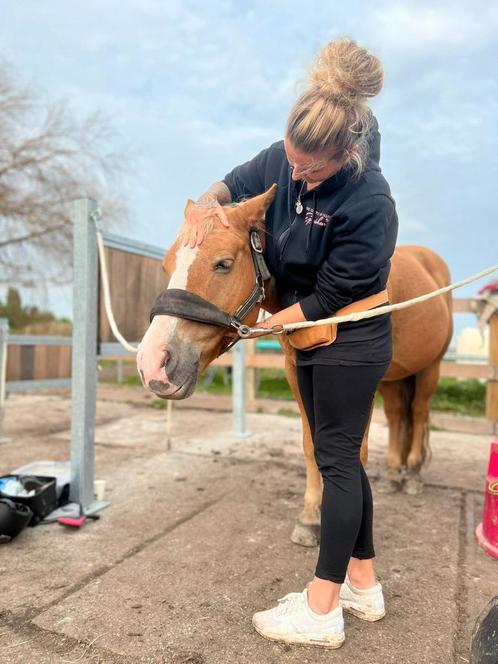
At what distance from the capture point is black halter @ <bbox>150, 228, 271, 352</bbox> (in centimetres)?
165

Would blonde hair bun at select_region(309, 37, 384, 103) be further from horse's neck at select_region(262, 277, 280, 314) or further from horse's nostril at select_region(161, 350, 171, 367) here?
horse's nostril at select_region(161, 350, 171, 367)

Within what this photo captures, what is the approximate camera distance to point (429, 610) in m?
1.93

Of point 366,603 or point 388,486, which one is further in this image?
point 388,486

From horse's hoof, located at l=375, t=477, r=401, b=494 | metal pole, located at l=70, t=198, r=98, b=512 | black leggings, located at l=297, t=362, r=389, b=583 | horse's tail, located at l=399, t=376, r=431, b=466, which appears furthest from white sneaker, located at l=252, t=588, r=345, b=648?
horse's tail, located at l=399, t=376, r=431, b=466

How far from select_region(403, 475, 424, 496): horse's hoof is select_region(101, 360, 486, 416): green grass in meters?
4.11

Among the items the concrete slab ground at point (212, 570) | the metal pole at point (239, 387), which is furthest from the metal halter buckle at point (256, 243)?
the metal pole at point (239, 387)

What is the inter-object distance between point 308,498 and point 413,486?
106 cm

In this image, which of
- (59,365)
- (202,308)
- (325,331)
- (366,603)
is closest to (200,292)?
(202,308)

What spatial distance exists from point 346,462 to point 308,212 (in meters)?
0.84

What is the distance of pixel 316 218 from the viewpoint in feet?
5.56

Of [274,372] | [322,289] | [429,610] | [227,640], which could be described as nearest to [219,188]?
[322,289]

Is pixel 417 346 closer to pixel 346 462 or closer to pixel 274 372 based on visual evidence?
pixel 346 462

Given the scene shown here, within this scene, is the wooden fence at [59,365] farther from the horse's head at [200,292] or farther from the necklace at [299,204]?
the necklace at [299,204]

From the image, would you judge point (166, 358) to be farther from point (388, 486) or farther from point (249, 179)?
point (388, 486)
